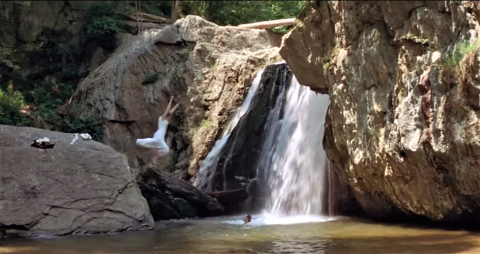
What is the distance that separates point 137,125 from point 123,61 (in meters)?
2.37

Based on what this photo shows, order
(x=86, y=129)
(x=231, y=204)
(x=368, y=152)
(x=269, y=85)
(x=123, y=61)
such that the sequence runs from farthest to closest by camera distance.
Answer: (x=123, y=61), (x=86, y=129), (x=269, y=85), (x=231, y=204), (x=368, y=152)

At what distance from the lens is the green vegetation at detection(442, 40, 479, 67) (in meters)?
8.24

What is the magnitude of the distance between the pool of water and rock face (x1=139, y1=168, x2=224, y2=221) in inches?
58.3

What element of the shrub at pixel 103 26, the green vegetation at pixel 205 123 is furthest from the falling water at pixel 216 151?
the shrub at pixel 103 26

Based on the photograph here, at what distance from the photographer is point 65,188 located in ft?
35.3

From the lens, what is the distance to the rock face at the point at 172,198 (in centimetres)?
1303

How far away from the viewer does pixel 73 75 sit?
2189 cm

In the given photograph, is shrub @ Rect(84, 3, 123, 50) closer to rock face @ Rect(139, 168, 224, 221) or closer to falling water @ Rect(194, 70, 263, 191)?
falling water @ Rect(194, 70, 263, 191)

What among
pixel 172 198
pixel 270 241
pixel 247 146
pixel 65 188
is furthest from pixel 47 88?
pixel 270 241

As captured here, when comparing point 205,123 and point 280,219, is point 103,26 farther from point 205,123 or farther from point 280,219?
point 280,219

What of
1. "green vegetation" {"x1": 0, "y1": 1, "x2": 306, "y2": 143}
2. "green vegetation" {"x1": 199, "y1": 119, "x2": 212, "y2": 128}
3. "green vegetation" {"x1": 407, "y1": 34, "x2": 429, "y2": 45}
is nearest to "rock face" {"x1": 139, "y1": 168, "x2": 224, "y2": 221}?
"green vegetation" {"x1": 199, "y1": 119, "x2": 212, "y2": 128}

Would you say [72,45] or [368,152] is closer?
[368,152]

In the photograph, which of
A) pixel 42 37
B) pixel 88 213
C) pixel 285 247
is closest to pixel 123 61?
pixel 42 37

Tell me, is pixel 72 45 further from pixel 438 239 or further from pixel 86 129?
pixel 438 239
